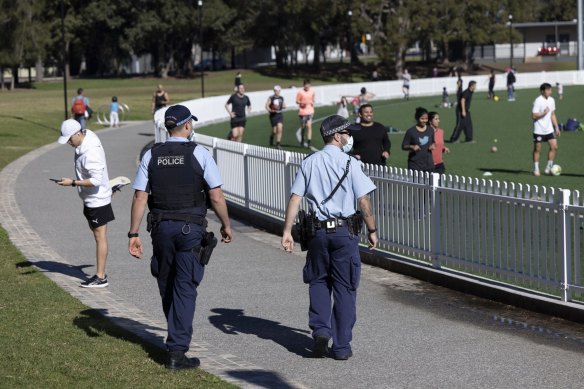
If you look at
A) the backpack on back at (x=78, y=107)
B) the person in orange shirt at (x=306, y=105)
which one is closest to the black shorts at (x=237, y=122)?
the person in orange shirt at (x=306, y=105)

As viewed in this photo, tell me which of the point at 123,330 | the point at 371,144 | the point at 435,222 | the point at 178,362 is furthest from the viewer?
the point at 371,144

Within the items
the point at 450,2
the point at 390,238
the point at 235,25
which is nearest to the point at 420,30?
the point at 450,2

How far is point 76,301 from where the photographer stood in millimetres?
10945

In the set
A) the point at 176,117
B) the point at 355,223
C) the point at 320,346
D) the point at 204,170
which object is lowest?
the point at 320,346

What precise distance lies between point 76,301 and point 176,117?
132 inches

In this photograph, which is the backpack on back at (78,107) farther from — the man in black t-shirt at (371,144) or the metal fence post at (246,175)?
the man in black t-shirt at (371,144)

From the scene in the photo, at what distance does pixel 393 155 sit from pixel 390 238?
46.2 feet

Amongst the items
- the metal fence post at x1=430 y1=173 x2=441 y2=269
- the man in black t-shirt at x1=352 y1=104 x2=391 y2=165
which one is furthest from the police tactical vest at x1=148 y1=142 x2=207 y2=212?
the man in black t-shirt at x1=352 y1=104 x2=391 y2=165

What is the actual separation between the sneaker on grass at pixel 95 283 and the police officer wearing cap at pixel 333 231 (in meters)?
3.91

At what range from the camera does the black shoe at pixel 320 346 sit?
859cm

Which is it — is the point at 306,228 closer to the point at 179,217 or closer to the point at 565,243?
the point at 179,217

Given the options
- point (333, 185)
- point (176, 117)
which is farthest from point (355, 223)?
point (176, 117)

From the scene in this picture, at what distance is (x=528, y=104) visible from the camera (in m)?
51.0

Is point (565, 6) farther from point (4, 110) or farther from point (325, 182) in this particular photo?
point (325, 182)
